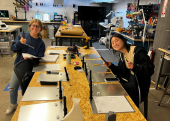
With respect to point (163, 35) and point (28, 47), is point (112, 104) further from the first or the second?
point (163, 35)

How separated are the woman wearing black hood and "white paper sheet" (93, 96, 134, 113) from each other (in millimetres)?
421

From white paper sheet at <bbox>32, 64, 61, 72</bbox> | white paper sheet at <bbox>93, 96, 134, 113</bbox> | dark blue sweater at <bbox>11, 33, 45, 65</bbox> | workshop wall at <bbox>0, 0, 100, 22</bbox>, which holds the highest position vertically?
workshop wall at <bbox>0, 0, 100, 22</bbox>

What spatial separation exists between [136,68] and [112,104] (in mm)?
553

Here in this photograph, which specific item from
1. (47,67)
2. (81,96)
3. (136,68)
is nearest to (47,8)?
(47,67)

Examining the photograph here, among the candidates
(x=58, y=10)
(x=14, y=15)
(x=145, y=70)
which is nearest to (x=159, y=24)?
(x=145, y=70)

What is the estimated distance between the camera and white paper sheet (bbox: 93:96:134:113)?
113 cm

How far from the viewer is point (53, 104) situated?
→ 1177mm

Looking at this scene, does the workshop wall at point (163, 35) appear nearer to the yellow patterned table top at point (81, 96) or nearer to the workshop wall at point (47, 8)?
the yellow patterned table top at point (81, 96)

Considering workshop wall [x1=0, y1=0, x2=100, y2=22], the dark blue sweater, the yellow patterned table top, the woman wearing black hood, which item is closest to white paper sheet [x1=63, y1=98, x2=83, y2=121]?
the yellow patterned table top

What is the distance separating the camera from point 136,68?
156 cm

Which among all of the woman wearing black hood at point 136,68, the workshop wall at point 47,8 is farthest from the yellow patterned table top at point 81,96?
the workshop wall at point 47,8

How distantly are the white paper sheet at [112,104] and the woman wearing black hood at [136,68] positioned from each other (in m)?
0.42

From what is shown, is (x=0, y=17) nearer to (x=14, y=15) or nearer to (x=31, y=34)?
(x=14, y=15)

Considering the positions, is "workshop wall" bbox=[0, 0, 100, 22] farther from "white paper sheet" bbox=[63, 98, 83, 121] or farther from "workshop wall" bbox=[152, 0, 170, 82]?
"white paper sheet" bbox=[63, 98, 83, 121]
